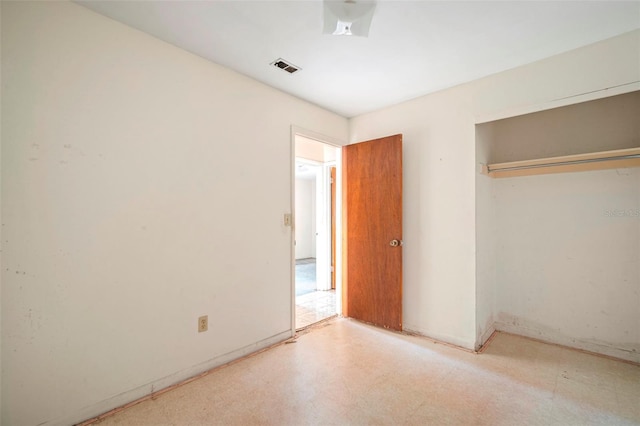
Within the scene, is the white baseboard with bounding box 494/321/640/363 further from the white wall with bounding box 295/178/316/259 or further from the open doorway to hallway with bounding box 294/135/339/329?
the white wall with bounding box 295/178/316/259

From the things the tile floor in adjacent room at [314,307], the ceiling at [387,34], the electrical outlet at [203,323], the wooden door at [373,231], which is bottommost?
the tile floor in adjacent room at [314,307]

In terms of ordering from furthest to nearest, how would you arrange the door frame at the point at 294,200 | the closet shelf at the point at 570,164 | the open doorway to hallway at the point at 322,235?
1. the open doorway to hallway at the point at 322,235
2. the door frame at the point at 294,200
3. the closet shelf at the point at 570,164

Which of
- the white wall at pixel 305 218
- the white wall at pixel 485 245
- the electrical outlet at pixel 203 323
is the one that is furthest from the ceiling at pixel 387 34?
the white wall at pixel 305 218

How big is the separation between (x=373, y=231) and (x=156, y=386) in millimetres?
2342

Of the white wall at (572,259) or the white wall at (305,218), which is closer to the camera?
the white wall at (572,259)

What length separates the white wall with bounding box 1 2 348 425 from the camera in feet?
4.85

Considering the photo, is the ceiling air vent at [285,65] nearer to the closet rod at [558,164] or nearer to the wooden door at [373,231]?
the wooden door at [373,231]

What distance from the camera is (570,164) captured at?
2.39 m

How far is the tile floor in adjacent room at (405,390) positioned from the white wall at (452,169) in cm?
44

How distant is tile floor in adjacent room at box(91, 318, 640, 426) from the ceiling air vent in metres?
2.45

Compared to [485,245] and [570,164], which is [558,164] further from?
[485,245]

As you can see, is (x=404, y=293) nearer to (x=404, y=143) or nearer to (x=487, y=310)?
(x=487, y=310)

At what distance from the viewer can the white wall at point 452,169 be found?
219 centimetres

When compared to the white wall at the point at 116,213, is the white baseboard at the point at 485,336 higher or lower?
lower
